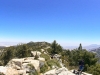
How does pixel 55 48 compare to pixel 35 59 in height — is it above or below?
above

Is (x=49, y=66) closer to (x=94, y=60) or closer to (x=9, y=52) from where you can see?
(x=9, y=52)

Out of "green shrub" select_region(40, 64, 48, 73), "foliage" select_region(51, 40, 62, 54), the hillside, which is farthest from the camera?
"foliage" select_region(51, 40, 62, 54)

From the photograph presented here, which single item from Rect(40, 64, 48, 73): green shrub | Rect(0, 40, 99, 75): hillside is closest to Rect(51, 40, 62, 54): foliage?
Rect(0, 40, 99, 75): hillside

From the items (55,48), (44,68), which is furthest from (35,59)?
(55,48)

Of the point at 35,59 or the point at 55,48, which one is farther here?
the point at 55,48

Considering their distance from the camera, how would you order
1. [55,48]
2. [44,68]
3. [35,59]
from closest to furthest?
[44,68]
[35,59]
[55,48]

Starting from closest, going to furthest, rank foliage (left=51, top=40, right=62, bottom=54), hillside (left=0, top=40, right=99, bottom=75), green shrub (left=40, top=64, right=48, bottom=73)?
hillside (left=0, top=40, right=99, bottom=75)
green shrub (left=40, top=64, right=48, bottom=73)
foliage (left=51, top=40, right=62, bottom=54)

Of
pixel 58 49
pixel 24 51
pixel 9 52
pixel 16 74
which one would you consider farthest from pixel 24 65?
pixel 58 49

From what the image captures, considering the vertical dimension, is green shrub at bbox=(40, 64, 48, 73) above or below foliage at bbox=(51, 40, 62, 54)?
below

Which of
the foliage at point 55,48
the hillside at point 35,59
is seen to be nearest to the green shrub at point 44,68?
the hillside at point 35,59

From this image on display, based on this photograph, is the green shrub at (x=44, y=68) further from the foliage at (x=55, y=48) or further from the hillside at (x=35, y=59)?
the foliage at (x=55, y=48)

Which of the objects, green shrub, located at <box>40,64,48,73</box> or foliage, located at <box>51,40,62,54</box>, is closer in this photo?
green shrub, located at <box>40,64,48,73</box>

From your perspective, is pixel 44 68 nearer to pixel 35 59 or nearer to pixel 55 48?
pixel 35 59

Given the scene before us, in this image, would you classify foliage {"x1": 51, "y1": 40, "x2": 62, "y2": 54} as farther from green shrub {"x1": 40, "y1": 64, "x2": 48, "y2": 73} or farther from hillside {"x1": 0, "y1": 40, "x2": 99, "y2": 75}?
green shrub {"x1": 40, "y1": 64, "x2": 48, "y2": 73}
